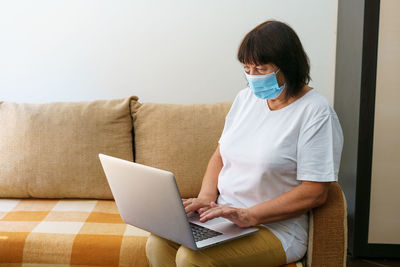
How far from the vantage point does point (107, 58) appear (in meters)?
2.16

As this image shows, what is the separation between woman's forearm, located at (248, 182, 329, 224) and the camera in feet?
3.91

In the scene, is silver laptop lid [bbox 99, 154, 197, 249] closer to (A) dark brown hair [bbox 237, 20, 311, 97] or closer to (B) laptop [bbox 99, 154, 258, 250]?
(B) laptop [bbox 99, 154, 258, 250]

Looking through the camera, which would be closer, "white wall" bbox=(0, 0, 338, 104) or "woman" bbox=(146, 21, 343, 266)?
"woman" bbox=(146, 21, 343, 266)

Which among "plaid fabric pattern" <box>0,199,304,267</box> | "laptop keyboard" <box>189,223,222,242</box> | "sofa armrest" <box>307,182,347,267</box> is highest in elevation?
"laptop keyboard" <box>189,223,222,242</box>

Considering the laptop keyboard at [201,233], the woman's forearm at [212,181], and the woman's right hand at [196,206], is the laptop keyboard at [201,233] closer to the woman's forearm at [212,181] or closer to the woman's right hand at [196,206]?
the woman's right hand at [196,206]

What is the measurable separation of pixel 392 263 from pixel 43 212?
1674mm

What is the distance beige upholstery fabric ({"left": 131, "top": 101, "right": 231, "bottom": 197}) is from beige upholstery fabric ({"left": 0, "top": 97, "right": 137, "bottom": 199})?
10 centimetres

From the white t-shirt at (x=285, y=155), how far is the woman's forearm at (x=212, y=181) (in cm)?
8

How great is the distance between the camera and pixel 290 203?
120 cm

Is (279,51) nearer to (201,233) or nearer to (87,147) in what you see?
(201,233)

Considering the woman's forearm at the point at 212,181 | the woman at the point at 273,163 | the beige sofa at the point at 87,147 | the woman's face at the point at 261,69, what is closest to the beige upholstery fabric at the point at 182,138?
the beige sofa at the point at 87,147

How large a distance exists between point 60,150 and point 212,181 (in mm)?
757

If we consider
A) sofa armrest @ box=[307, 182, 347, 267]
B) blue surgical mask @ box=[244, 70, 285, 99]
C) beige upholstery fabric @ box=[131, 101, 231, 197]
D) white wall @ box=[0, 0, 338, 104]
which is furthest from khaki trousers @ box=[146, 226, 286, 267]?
white wall @ box=[0, 0, 338, 104]

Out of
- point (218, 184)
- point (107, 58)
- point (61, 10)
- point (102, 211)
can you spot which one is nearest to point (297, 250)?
point (218, 184)
